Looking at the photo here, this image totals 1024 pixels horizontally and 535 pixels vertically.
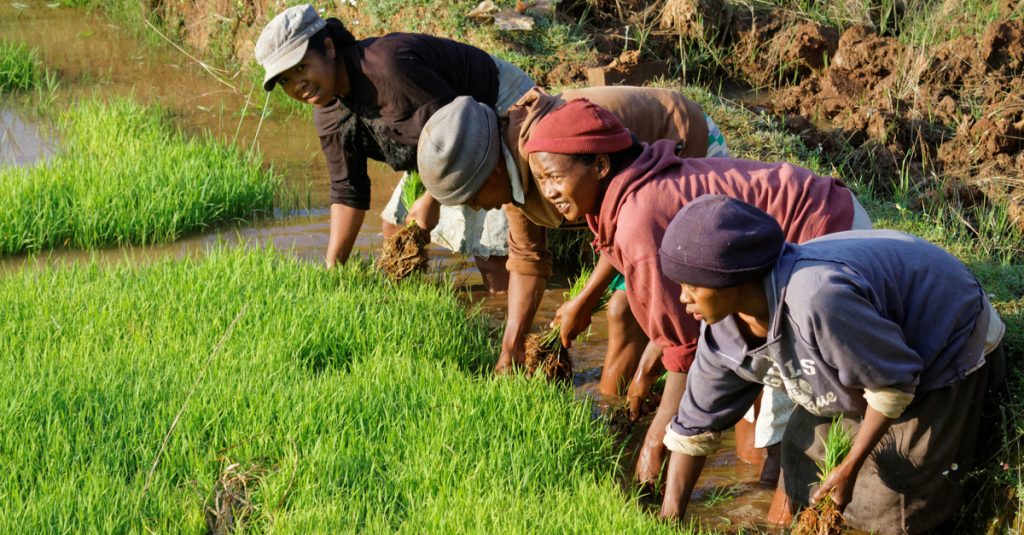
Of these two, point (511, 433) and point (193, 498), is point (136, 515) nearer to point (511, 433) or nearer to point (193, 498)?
point (193, 498)

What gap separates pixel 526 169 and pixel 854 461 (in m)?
1.50

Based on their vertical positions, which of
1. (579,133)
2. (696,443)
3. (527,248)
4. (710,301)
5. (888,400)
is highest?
(579,133)

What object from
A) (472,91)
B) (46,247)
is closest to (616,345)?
(472,91)

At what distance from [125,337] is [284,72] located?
1305 mm

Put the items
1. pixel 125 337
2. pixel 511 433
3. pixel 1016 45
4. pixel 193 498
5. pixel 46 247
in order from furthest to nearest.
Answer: pixel 1016 45, pixel 46 247, pixel 125 337, pixel 511 433, pixel 193 498

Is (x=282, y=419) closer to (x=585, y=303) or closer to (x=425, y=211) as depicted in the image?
(x=585, y=303)

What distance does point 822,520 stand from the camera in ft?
10.7

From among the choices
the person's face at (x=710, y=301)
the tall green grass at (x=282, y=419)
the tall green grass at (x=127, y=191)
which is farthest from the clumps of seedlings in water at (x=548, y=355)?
the tall green grass at (x=127, y=191)

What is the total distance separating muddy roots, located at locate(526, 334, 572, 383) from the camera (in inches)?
179

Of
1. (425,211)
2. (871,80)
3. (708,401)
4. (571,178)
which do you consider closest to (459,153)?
(571,178)

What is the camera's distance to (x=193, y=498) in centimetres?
352

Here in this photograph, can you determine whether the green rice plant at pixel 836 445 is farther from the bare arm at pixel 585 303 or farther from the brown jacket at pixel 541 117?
the brown jacket at pixel 541 117

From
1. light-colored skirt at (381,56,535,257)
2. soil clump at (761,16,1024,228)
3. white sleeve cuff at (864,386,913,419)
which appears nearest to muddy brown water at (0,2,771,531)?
light-colored skirt at (381,56,535,257)

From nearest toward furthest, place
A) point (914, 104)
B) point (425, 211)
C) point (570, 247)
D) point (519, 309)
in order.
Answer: point (519, 309) < point (425, 211) < point (570, 247) < point (914, 104)
